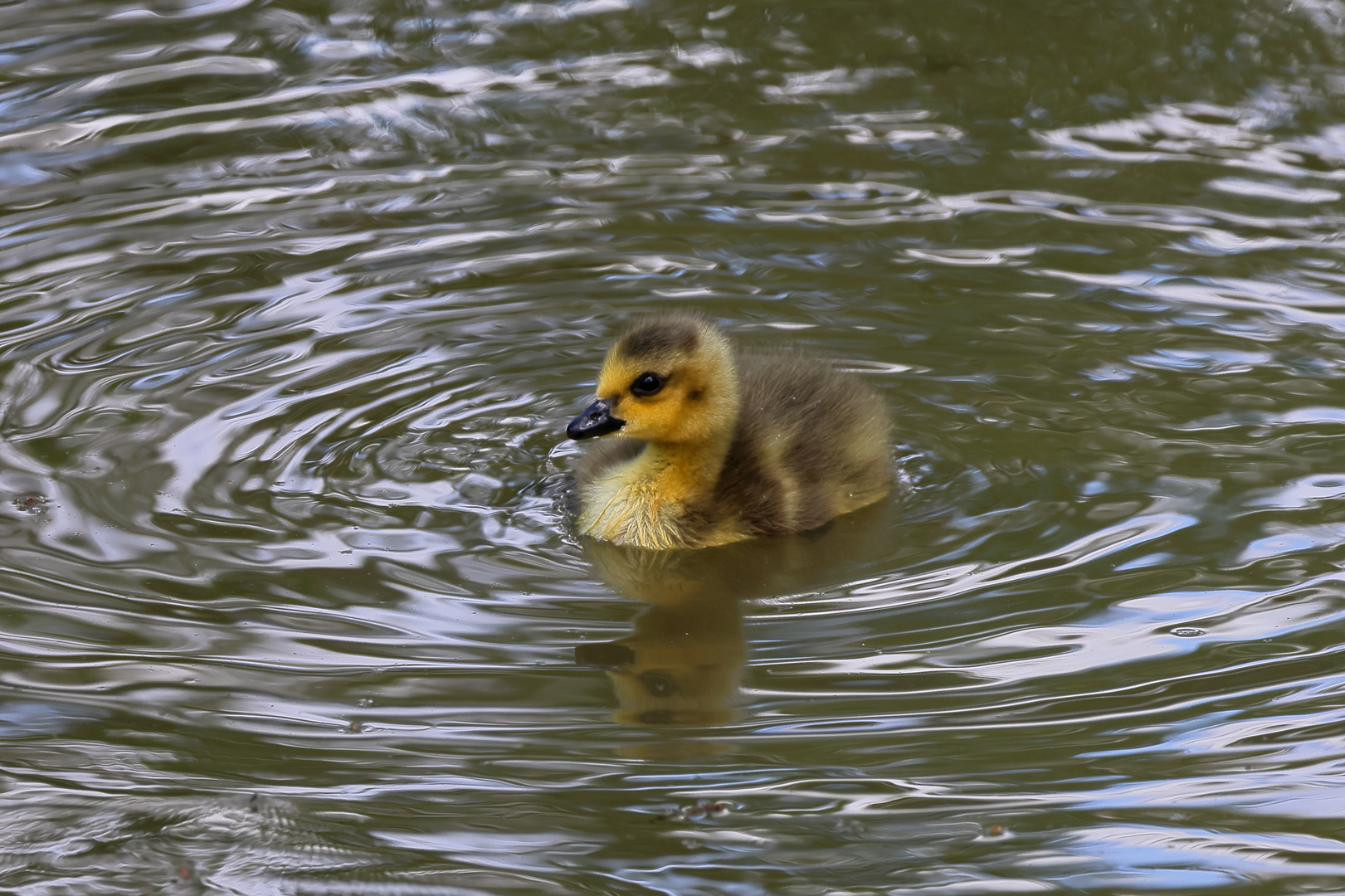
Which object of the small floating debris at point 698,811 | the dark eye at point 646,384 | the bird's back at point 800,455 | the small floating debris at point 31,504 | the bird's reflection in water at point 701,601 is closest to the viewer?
the small floating debris at point 698,811

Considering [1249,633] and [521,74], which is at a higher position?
[521,74]

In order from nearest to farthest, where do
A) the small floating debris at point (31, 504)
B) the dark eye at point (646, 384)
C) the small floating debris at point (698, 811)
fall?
the small floating debris at point (698, 811)
the small floating debris at point (31, 504)
the dark eye at point (646, 384)

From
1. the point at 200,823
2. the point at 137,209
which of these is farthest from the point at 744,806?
the point at 137,209

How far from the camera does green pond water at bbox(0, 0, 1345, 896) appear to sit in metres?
3.25

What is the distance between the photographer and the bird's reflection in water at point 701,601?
3855mm

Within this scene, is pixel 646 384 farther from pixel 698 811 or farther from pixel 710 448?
pixel 698 811

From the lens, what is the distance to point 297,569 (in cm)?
438

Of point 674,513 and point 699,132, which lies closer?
point 674,513

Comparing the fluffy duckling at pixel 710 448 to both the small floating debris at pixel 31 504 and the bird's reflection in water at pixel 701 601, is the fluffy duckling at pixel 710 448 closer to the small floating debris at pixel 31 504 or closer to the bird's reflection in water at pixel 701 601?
the bird's reflection in water at pixel 701 601

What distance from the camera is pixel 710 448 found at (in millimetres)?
5012

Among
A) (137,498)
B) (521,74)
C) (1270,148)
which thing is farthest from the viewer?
(521,74)

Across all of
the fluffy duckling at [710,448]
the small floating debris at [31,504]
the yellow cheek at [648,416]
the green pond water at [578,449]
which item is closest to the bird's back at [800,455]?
the fluffy duckling at [710,448]

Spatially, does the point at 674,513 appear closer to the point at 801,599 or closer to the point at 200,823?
the point at 801,599

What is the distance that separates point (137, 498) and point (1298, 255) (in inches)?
174
